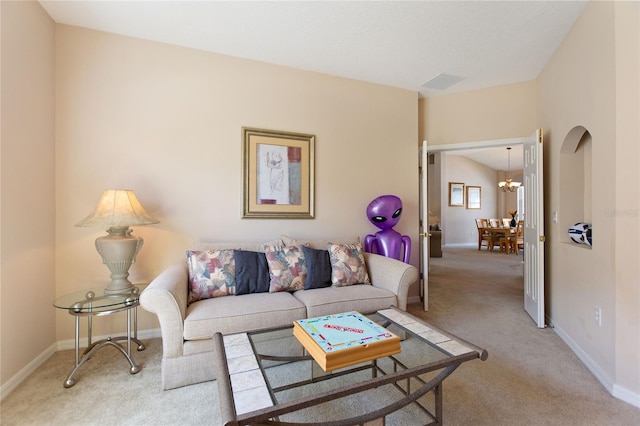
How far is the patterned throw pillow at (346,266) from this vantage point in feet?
8.46

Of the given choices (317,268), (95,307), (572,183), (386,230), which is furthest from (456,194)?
(95,307)

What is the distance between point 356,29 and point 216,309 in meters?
2.51

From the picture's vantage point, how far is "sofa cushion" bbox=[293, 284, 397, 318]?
7.18 feet

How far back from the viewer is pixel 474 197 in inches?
397

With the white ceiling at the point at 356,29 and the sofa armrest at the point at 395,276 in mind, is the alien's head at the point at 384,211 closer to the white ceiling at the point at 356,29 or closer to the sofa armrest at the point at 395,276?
the sofa armrest at the point at 395,276

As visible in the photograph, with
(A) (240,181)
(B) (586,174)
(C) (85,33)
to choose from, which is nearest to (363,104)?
(A) (240,181)

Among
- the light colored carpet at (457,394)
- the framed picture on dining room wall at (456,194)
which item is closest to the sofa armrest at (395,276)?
the light colored carpet at (457,394)

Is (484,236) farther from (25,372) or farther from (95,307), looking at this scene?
(25,372)

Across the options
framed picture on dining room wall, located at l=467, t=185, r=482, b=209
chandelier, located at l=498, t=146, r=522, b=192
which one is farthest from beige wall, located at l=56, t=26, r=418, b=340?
framed picture on dining room wall, located at l=467, t=185, r=482, b=209

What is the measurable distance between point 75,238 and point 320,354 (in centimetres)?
239

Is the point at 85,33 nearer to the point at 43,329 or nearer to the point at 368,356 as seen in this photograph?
the point at 43,329

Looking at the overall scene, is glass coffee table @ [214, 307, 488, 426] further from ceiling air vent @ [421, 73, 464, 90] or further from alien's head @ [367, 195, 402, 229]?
ceiling air vent @ [421, 73, 464, 90]

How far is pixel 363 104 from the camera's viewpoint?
136 inches

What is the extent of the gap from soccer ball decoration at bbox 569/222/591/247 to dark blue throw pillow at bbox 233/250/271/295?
260cm
